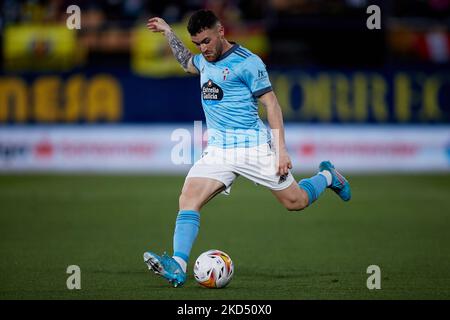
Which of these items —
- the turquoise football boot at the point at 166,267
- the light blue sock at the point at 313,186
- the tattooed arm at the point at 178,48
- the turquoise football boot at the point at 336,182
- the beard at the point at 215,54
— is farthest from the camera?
the turquoise football boot at the point at 336,182

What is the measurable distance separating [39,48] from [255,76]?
458 inches

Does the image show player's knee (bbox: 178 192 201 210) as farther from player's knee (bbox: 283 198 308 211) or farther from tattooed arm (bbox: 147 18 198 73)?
tattooed arm (bbox: 147 18 198 73)

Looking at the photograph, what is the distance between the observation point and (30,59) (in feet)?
60.3

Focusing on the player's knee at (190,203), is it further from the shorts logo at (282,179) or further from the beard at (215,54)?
the beard at (215,54)

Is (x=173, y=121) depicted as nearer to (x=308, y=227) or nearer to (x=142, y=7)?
(x=142, y=7)

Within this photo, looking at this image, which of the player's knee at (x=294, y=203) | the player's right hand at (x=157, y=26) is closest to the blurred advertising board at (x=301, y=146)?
the player's right hand at (x=157, y=26)

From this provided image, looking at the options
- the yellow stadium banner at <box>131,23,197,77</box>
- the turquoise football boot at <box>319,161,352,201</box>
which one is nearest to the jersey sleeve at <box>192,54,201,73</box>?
the turquoise football boot at <box>319,161,352,201</box>

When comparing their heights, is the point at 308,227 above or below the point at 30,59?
below

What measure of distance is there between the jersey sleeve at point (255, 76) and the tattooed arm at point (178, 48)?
688 mm

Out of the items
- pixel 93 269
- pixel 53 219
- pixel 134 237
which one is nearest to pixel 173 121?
pixel 53 219

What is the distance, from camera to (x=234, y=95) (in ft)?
25.0

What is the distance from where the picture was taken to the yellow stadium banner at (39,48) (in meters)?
18.3

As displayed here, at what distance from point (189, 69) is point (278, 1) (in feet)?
35.5

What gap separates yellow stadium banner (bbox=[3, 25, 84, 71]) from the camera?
60.1ft
